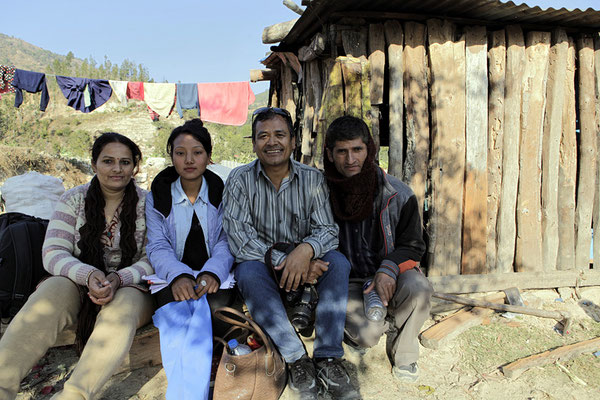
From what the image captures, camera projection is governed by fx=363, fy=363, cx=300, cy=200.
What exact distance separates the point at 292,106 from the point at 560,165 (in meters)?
Answer: 3.97

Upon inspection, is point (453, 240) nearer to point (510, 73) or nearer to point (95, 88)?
point (510, 73)

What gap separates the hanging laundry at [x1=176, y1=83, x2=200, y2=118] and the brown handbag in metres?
8.46

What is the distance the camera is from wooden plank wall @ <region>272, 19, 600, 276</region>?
369 cm

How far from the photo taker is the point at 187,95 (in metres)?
9.61

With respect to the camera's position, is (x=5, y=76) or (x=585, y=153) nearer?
(x=585, y=153)

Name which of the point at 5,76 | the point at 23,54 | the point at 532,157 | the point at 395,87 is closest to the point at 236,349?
the point at 395,87

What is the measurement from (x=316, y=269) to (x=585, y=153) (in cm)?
371

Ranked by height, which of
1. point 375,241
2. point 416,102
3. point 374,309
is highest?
point 416,102

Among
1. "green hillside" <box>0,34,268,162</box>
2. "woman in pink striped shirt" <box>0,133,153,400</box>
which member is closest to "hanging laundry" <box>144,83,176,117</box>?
"woman in pink striped shirt" <box>0,133,153,400</box>

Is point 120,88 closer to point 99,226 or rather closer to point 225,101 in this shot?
point 225,101

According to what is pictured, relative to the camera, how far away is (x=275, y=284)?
7.94 feet

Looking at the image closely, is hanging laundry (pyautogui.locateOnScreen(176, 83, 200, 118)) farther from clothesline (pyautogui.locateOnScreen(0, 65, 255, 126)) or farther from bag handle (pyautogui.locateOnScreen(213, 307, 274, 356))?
bag handle (pyautogui.locateOnScreen(213, 307, 274, 356))

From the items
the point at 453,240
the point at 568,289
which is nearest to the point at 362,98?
the point at 453,240

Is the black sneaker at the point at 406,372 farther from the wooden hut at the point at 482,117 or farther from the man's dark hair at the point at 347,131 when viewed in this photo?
the man's dark hair at the point at 347,131
